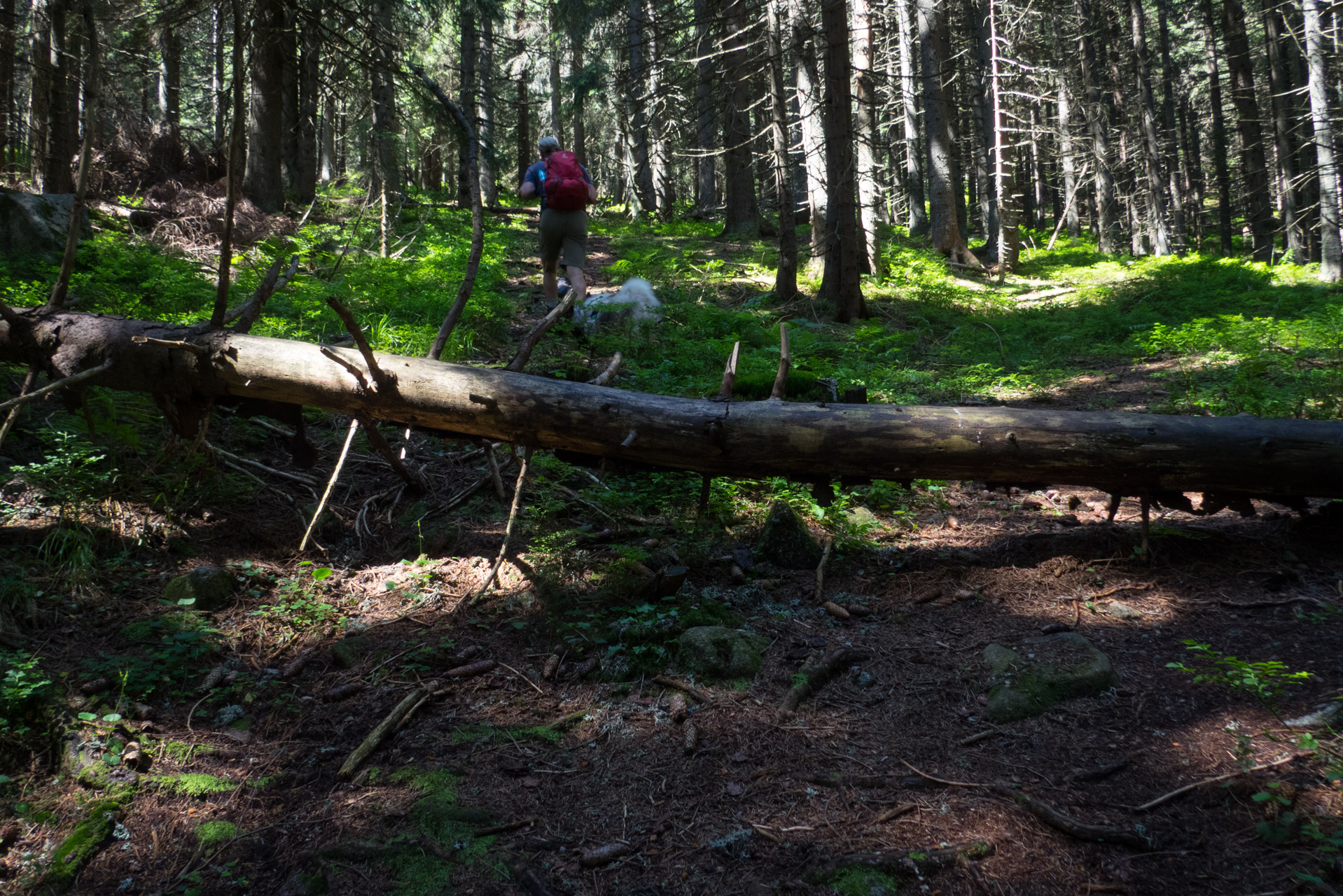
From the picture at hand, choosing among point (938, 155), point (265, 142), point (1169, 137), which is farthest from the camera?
point (1169, 137)

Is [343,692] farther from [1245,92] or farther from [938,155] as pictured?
[1245,92]

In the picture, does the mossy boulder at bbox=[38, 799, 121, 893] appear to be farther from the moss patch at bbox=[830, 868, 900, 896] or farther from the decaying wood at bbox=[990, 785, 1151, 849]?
the decaying wood at bbox=[990, 785, 1151, 849]

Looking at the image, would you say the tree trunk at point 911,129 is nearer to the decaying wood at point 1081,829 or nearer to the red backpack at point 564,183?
the red backpack at point 564,183

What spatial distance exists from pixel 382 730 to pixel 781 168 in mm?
9859

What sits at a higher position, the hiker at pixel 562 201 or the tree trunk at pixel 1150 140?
the tree trunk at pixel 1150 140

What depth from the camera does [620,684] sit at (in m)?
3.58

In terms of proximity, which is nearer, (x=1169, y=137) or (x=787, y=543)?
(x=787, y=543)

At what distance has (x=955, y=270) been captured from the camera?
16.9m

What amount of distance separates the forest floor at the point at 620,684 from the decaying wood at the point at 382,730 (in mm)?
37

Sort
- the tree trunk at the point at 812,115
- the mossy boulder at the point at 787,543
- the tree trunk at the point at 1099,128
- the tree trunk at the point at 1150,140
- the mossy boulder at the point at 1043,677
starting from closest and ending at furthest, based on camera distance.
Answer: the mossy boulder at the point at 1043,677, the mossy boulder at the point at 787,543, the tree trunk at the point at 812,115, the tree trunk at the point at 1150,140, the tree trunk at the point at 1099,128

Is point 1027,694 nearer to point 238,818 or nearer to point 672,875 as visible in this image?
point 672,875

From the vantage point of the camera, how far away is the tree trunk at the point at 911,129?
19.8 metres

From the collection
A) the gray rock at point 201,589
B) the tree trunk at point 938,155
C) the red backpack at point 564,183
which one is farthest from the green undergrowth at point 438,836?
the tree trunk at point 938,155

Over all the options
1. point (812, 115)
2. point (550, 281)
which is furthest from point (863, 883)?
point (812, 115)
